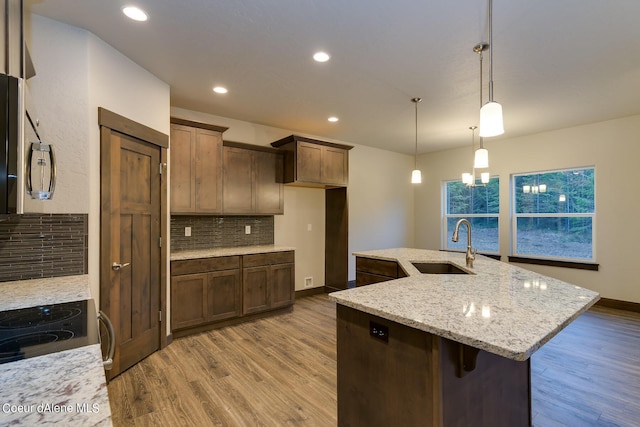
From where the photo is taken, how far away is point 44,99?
2084mm

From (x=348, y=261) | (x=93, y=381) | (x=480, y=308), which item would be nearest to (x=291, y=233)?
(x=348, y=261)

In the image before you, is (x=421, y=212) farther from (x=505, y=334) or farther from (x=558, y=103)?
(x=505, y=334)

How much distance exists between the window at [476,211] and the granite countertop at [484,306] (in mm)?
3849

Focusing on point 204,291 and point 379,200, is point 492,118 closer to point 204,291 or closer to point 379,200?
point 204,291

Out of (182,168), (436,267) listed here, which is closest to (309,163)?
(182,168)

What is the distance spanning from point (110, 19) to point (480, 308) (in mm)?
2937

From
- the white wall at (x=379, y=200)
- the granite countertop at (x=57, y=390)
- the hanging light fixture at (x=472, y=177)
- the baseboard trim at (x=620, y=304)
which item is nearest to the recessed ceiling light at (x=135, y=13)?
the granite countertop at (x=57, y=390)

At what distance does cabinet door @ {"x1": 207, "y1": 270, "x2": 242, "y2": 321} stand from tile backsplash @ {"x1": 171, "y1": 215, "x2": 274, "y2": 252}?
2.10 ft

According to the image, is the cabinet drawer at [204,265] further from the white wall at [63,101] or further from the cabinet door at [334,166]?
the cabinet door at [334,166]

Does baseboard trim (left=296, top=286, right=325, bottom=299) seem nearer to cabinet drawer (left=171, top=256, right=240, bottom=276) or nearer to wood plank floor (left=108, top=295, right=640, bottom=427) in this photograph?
wood plank floor (left=108, top=295, right=640, bottom=427)

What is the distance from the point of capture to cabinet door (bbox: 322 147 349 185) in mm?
4652

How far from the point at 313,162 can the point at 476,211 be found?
11.5 feet

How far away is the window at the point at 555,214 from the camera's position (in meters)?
4.67

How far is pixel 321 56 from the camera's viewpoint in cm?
262
